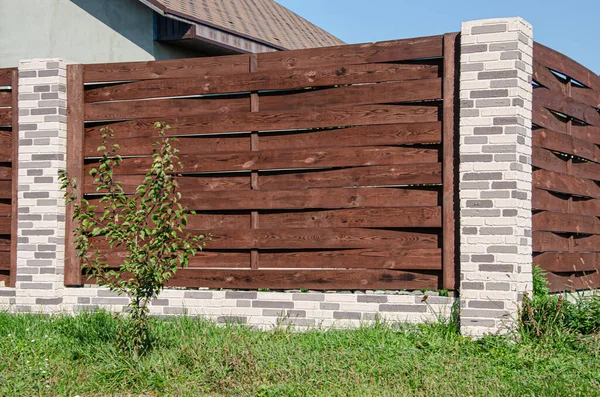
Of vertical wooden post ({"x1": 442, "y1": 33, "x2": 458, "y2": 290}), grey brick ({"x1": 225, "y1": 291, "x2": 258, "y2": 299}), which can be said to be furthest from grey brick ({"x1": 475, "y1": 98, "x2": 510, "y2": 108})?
grey brick ({"x1": 225, "y1": 291, "x2": 258, "y2": 299})

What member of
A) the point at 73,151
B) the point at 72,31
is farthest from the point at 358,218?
the point at 72,31

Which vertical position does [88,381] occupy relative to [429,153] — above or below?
below

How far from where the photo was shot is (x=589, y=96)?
828 centimetres

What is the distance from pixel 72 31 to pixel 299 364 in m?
7.12

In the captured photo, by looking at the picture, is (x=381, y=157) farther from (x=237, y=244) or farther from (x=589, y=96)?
(x=589, y=96)

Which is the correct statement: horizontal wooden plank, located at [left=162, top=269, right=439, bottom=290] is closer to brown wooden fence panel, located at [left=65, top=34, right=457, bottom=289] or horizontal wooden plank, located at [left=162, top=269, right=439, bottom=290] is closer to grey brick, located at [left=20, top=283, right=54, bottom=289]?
brown wooden fence panel, located at [left=65, top=34, right=457, bottom=289]

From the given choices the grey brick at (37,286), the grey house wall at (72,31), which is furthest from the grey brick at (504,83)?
the grey house wall at (72,31)

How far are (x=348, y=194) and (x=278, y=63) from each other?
56.4 inches

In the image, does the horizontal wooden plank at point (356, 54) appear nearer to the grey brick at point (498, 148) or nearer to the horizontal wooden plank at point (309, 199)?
the grey brick at point (498, 148)

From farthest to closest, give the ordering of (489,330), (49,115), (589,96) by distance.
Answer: (589,96)
(49,115)
(489,330)

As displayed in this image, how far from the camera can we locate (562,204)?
7.66m

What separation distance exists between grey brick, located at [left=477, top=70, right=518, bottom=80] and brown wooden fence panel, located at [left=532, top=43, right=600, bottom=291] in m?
0.58

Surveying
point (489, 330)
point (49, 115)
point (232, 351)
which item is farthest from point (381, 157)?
point (49, 115)

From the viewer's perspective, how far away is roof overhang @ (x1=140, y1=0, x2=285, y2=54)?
11.0 metres
